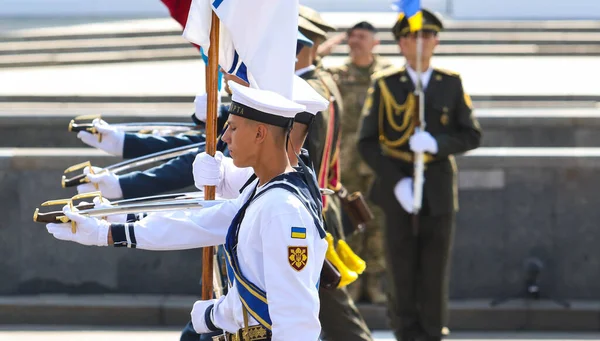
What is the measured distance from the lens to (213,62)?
4.43 metres

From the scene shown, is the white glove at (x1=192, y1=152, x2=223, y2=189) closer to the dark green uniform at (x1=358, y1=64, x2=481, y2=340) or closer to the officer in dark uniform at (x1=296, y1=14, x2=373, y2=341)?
the officer in dark uniform at (x1=296, y1=14, x2=373, y2=341)

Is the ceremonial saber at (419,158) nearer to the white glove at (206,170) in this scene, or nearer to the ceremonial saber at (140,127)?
the ceremonial saber at (140,127)

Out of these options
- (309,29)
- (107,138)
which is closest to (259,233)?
(107,138)

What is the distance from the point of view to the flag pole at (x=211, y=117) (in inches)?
173

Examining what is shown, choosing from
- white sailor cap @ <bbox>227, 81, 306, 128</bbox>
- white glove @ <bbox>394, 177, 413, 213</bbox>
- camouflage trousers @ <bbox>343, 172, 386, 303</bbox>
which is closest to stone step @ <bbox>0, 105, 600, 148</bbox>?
camouflage trousers @ <bbox>343, 172, 386, 303</bbox>

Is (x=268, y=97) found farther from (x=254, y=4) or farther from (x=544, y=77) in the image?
(x=544, y=77)

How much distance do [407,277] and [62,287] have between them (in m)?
2.48

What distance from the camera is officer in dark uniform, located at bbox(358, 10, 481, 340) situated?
21.9 ft

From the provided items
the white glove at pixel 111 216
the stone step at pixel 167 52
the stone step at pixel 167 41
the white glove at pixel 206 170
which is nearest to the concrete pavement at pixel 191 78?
the stone step at pixel 167 52

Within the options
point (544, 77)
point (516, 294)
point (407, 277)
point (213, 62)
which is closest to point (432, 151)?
point (407, 277)

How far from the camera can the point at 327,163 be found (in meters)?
6.19

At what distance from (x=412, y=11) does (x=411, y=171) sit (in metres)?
0.93

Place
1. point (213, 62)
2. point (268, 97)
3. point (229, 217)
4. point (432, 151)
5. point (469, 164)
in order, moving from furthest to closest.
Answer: point (469, 164) → point (432, 151) → point (213, 62) → point (229, 217) → point (268, 97)

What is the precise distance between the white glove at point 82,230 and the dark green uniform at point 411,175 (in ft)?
9.73
